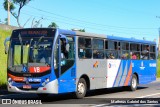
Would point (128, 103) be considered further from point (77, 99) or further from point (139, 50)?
point (139, 50)

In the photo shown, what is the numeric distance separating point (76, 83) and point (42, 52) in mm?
2242

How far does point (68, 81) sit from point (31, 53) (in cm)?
191

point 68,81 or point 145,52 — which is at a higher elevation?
point 145,52

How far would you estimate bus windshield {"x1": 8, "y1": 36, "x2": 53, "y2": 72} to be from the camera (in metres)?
16.1

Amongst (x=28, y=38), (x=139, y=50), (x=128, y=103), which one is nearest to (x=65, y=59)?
(x=28, y=38)

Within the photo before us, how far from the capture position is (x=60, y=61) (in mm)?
16422

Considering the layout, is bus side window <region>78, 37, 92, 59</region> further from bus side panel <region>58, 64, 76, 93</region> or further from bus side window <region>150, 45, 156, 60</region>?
bus side window <region>150, 45, 156, 60</region>

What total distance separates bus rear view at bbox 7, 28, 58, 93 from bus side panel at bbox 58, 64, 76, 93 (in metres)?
0.36

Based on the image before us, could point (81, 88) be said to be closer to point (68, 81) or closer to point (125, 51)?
point (68, 81)

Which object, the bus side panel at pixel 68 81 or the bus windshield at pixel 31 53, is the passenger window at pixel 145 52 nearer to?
the bus side panel at pixel 68 81

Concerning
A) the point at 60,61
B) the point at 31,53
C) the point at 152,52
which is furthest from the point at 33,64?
the point at 152,52

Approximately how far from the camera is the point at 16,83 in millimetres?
16266

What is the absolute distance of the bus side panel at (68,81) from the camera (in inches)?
645

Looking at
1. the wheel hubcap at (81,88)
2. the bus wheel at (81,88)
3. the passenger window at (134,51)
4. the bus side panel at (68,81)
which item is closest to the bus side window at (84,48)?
the bus side panel at (68,81)
